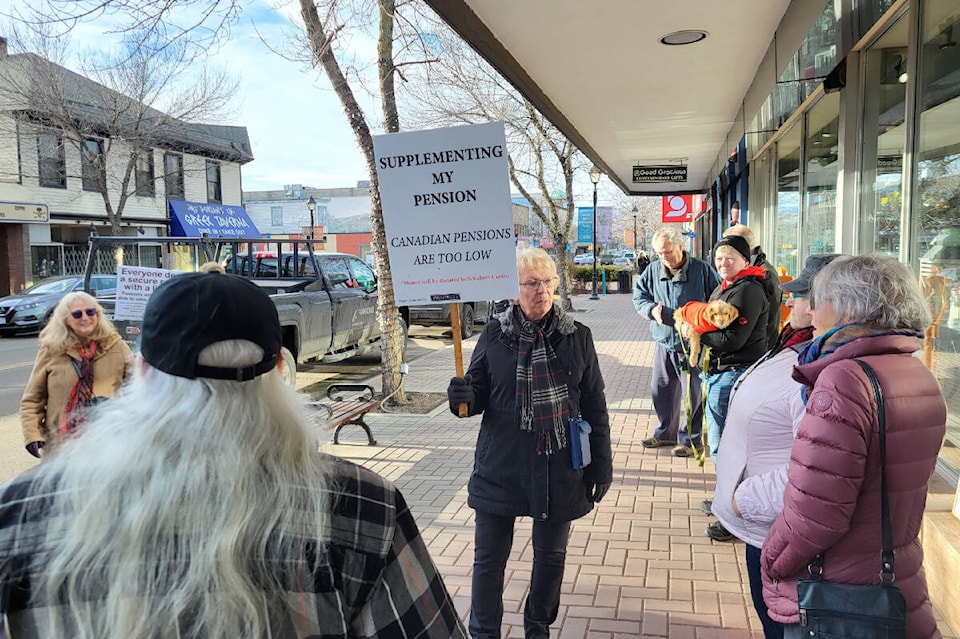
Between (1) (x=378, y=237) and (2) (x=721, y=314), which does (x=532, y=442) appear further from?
(1) (x=378, y=237)

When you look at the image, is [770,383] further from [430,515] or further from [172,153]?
[172,153]

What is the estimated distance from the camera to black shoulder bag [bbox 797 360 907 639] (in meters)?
2.01

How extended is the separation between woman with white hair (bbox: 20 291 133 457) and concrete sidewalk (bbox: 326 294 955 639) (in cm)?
231

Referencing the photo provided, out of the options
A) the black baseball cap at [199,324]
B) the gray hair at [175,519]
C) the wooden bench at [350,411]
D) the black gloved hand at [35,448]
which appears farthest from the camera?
the wooden bench at [350,411]

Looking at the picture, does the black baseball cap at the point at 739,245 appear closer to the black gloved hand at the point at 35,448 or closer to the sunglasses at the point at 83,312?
the sunglasses at the point at 83,312

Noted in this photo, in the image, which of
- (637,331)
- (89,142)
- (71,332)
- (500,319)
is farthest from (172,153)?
(500,319)

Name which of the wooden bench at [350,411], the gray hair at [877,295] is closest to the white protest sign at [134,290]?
the wooden bench at [350,411]

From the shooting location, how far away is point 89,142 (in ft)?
84.0

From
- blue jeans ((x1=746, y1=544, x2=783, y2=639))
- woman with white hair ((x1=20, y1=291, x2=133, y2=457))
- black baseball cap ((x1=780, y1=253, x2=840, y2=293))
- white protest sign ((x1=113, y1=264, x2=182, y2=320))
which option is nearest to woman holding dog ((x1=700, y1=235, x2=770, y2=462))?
black baseball cap ((x1=780, y1=253, x2=840, y2=293))

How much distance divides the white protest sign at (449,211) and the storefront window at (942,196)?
115 inches

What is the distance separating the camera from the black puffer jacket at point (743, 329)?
455 cm

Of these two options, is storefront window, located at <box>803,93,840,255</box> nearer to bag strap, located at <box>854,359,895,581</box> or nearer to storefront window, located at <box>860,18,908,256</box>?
storefront window, located at <box>860,18,908,256</box>

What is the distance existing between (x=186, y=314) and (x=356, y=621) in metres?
0.64

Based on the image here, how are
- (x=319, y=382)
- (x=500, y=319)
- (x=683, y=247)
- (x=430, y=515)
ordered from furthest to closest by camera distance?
1. (x=319, y=382)
2. (x=683, y=247)
3. (x=430, y=515)
4. (x=500, y=319)
